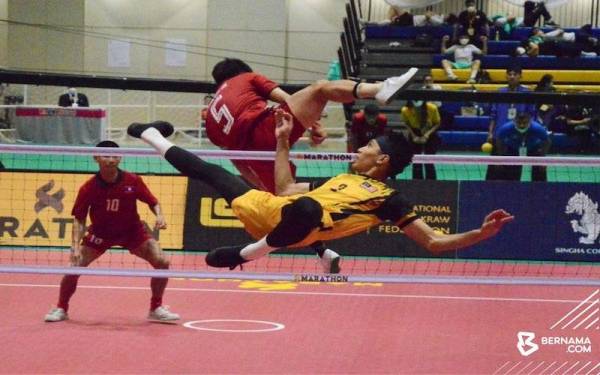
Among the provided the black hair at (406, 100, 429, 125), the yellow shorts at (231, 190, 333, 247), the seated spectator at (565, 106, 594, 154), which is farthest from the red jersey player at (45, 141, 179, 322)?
the seated spectator at (565, 106, 594, 154)

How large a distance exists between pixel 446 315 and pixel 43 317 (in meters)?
4.04

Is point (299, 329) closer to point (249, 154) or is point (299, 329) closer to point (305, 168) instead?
point (249, 154)

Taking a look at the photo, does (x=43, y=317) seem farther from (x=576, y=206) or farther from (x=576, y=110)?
(x=576, y=110)

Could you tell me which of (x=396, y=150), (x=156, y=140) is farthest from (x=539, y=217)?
(x=156, y=140)

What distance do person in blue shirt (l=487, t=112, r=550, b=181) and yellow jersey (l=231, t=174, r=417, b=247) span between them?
7784 millimetres

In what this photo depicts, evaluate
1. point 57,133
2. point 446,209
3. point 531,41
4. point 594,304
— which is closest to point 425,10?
point 531,41

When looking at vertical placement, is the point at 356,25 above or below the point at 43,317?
above

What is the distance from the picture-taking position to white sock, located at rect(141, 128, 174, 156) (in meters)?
7.38

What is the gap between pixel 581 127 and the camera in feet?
65.8

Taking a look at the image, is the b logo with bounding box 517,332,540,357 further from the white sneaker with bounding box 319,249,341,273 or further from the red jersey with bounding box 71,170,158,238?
the red jersey with bounding box 71,170,158,238

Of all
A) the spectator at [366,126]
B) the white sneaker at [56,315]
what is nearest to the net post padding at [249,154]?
the white sneaker at [56,315]

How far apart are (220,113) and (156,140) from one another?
1.80 ft

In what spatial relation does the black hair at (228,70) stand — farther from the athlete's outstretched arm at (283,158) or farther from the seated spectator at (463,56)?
the seated spectator at (463,56)

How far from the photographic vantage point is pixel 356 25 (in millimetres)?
21766
